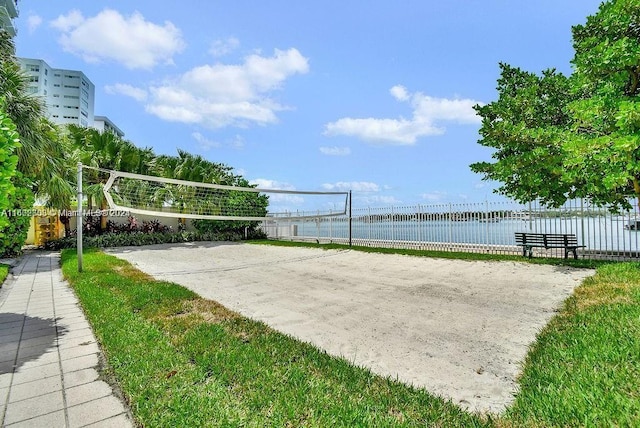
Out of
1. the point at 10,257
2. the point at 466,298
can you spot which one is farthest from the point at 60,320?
the point at 10,257

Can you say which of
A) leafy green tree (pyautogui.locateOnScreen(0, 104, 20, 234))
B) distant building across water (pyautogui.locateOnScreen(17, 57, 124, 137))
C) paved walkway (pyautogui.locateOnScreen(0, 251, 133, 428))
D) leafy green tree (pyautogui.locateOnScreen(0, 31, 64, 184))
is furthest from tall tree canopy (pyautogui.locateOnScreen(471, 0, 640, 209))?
distant building across water (pyautogui.locateOnScreen(17, 57, 124, 137))

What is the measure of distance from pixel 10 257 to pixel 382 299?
14.4m

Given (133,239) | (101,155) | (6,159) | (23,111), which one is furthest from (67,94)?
(6,159)

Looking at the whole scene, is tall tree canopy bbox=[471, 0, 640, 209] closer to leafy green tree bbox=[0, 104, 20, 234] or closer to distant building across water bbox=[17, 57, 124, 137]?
leafy green tree bbox=[0, 104, 20, 234]

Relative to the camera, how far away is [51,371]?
9.57ft

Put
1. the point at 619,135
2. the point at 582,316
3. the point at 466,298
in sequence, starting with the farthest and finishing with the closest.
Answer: the point at 619,135, the point at 466,298, the point at 582,316

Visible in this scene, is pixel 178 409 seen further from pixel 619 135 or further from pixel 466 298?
pixel 619 135

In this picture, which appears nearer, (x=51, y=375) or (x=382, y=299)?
(x=51, y=375)

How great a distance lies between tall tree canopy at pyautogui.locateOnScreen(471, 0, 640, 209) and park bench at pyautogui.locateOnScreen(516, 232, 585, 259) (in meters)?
0.94

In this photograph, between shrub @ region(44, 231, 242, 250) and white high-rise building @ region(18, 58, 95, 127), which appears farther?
white high-rise building @ region(18, 58, 95, 127)

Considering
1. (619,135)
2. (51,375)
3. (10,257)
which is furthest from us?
(10,257)

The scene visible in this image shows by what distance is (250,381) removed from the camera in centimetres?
247

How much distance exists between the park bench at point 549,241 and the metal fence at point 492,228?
546 millimetres

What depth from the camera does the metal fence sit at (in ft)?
28.4
